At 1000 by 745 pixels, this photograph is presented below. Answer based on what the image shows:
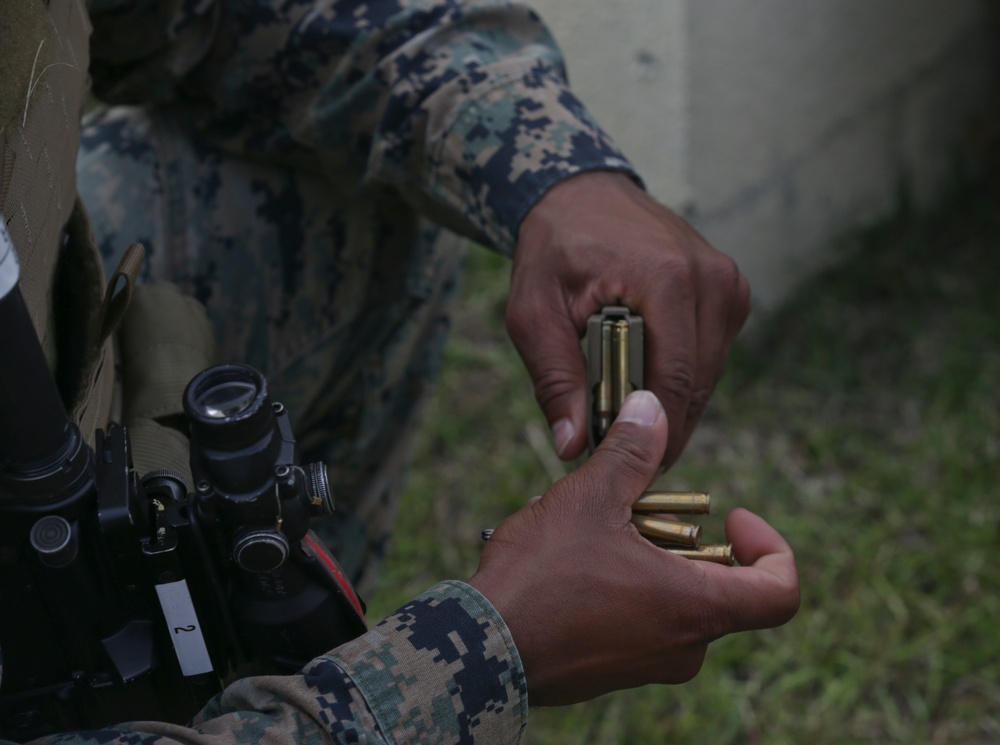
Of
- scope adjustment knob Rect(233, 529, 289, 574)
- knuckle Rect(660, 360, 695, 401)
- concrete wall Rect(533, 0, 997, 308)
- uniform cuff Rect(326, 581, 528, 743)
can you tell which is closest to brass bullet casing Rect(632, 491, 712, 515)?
knuckle Rect(660, 360, 695, 401)

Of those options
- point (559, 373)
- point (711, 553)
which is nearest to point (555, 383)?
point (559, 373)

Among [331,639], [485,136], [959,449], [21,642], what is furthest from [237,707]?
[959,449]

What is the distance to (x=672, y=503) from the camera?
3.81 feet

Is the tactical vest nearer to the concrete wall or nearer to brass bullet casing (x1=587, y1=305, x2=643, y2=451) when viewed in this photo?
brass bullet casing (x1=587, y1=305, x2=643, y2=451)

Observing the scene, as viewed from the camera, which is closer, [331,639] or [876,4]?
[331,639]

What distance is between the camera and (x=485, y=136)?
1414 mm

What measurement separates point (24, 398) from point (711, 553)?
2.19 feet

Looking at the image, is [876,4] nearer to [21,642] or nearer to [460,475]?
[460,475]

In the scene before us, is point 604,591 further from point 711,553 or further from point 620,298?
point 620,298

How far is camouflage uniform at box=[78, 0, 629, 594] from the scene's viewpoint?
144 centimetres

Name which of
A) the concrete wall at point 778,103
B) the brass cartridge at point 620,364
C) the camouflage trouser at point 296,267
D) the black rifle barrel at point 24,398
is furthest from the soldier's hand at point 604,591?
the concrete wall at point 778,103

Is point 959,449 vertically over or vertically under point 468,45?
under

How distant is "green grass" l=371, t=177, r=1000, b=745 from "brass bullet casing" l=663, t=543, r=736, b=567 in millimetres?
909

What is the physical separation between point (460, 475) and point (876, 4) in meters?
1.61
